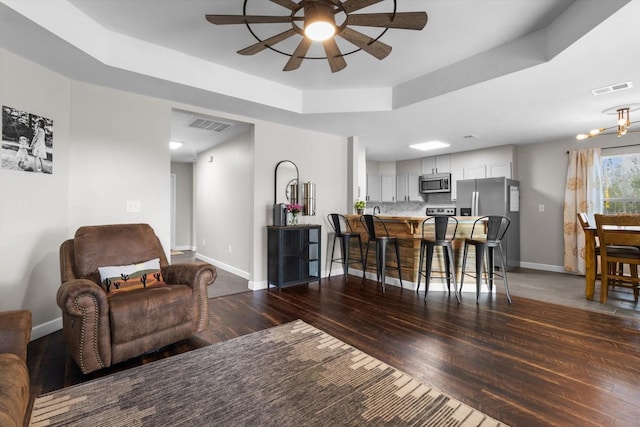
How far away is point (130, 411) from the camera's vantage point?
1.61 meters

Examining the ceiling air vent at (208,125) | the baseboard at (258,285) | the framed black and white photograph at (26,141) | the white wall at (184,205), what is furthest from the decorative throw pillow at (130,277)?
the white wall at (184,205)

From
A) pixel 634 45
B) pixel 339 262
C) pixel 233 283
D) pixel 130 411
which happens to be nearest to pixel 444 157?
pixel 339 262

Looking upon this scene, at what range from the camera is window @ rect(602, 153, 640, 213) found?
479 cm

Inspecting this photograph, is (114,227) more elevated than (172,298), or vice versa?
(114,227)

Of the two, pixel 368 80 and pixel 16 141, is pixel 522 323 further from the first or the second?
pixel 16 141

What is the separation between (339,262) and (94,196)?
11.5ft

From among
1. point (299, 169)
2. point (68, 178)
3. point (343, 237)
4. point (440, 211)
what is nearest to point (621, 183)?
point (440, 211)

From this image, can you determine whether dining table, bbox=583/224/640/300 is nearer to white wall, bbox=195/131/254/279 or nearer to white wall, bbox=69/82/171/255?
white wall, bbox=195/131/254/279

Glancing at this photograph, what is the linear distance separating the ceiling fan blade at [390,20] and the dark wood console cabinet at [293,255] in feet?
8.77

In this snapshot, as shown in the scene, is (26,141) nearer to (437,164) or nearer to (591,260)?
(591,260)

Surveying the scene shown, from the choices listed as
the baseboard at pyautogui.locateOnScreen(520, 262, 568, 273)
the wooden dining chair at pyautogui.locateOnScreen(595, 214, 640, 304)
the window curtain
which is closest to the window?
the window curtain

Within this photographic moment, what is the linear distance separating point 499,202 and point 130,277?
5686 millimetres

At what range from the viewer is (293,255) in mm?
4363

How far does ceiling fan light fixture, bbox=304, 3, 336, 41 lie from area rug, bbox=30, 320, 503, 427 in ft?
7.31
